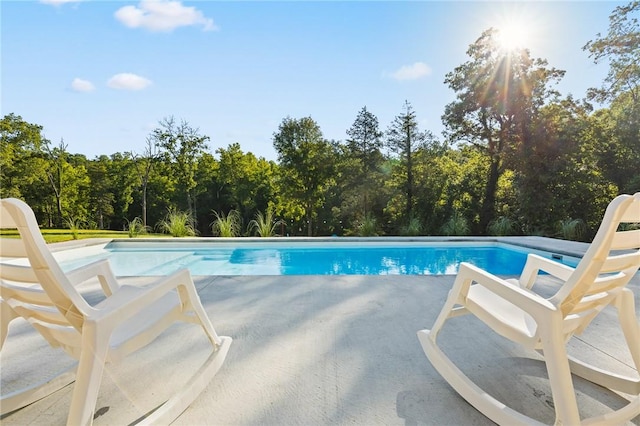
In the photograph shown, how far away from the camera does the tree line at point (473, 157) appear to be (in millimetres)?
8586

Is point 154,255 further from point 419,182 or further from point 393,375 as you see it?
point 419,182

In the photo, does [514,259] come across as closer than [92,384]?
No

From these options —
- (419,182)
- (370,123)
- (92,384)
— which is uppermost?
(370,123)

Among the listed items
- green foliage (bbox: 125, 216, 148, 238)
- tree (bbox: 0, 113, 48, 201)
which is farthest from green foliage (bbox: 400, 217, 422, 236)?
tree (bbox: 0, 113, 48, 201)

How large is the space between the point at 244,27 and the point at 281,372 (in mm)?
6325

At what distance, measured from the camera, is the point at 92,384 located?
1.08 m

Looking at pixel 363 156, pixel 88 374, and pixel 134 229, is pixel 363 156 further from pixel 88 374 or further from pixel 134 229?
pixel 88 374

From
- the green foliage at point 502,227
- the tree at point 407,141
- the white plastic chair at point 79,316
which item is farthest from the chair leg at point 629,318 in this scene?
the tree at point 407,141

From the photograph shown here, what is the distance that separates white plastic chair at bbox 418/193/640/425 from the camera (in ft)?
3.76

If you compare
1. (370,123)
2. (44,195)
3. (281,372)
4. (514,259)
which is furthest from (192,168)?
(281,372)

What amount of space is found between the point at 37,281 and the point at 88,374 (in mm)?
372

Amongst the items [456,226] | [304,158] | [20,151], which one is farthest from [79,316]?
[20,151]

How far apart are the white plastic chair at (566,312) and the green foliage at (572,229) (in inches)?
316

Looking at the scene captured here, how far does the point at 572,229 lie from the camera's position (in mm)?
8086
